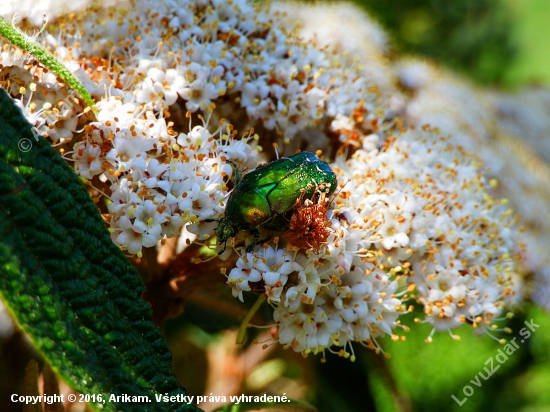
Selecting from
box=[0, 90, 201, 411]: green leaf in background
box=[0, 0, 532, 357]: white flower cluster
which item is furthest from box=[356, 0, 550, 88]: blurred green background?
box=[0, 90, 201, 411]: green leaf in background

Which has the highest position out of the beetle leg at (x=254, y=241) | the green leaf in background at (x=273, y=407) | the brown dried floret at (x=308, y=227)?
the brown dried floret at (x=308, y=227)

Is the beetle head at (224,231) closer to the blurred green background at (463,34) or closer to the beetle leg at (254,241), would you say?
the beetle leg at (254,241)

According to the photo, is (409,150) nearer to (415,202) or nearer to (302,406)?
(415,202)

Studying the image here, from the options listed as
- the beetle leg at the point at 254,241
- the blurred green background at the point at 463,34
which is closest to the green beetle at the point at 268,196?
the beetle leg at the point at 254,241

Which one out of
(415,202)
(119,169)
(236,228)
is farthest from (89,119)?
(415,202)

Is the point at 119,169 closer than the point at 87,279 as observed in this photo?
No

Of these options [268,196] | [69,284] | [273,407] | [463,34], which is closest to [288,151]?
[268,196]
